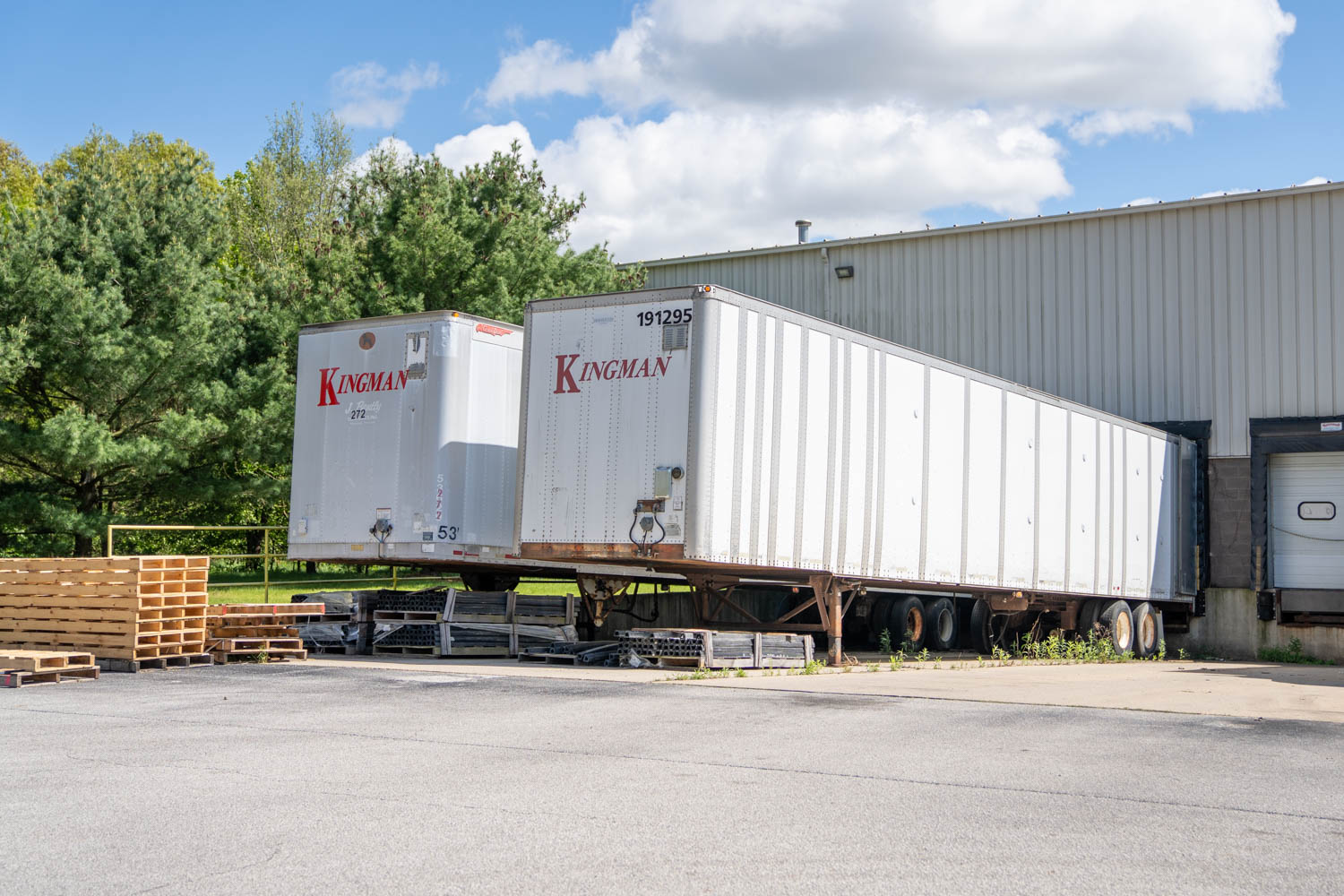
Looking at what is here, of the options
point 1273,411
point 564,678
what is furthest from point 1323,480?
point 564,678

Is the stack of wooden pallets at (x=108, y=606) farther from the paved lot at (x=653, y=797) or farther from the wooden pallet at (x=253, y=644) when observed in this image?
the paved lot at (x=653, y=797)

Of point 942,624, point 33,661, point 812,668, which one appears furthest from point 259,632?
point 942,624

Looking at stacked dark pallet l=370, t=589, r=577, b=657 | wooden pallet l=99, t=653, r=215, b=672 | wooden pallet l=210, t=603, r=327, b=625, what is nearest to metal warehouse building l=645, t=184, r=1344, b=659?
stacked dark pallet l=370, t=589, r=577, b=657

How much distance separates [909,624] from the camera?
20.3 metres

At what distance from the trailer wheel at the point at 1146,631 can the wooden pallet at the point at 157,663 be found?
15.6 m

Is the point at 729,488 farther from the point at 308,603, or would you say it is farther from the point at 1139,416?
the point at 1139,416

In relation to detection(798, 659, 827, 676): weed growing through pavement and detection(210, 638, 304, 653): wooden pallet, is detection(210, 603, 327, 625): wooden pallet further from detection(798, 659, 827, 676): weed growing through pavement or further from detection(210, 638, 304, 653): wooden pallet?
detection(798, 659, 827, 676): weed growing through pavement

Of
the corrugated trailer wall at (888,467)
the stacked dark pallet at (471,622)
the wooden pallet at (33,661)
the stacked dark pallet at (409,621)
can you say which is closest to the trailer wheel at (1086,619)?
the corrugated trailer wall at (888,467)

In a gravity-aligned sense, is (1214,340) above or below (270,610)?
above

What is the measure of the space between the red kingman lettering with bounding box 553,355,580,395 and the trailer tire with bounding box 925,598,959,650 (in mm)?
8216

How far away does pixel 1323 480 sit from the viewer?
25.5 m

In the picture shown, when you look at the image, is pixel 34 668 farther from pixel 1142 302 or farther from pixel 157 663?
pixel 1142 302

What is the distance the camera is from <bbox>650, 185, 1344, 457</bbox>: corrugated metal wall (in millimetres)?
25547

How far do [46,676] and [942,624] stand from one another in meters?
12.9
